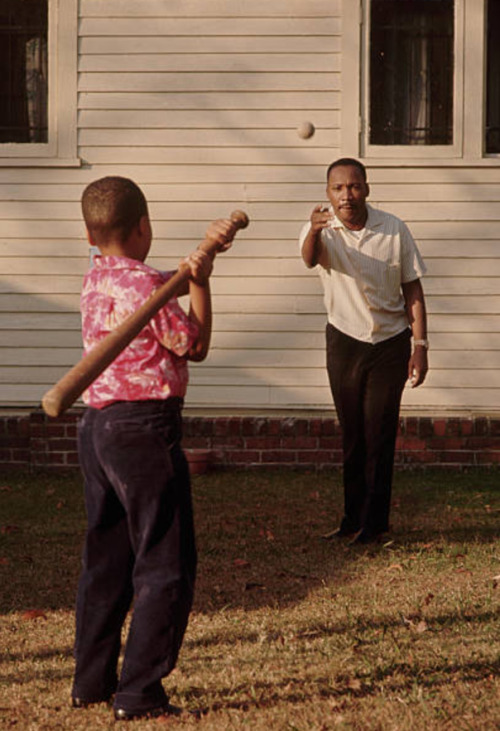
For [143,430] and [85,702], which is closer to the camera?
[143,430]

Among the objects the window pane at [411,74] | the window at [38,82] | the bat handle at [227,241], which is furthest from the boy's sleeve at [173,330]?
the window pane at [411,74]

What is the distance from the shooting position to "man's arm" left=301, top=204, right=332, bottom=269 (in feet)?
18.4

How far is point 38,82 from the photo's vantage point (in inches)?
366

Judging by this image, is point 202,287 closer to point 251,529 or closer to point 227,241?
point 227,241

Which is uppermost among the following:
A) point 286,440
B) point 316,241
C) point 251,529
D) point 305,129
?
point 305,129

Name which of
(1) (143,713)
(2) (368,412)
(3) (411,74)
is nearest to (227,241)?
(1) (143,713)

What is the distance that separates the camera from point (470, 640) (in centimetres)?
421

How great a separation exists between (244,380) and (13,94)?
2.83m

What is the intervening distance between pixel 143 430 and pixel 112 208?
24.3 inches

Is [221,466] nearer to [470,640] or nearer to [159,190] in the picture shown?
[159,190]

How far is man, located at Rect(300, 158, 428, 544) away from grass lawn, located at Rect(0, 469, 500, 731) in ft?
1.28

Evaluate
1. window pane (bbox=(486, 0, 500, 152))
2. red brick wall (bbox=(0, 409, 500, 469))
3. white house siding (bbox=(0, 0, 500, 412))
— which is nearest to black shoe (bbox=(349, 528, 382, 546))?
red brick wall (bbox=(0, 409, 500, 469))

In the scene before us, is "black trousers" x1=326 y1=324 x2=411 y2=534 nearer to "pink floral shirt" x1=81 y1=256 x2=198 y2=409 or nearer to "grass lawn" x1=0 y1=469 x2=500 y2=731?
"grass lawn" x1=0 y1=469 x2=500 y2=731

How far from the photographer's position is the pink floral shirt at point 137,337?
3.28 meters
